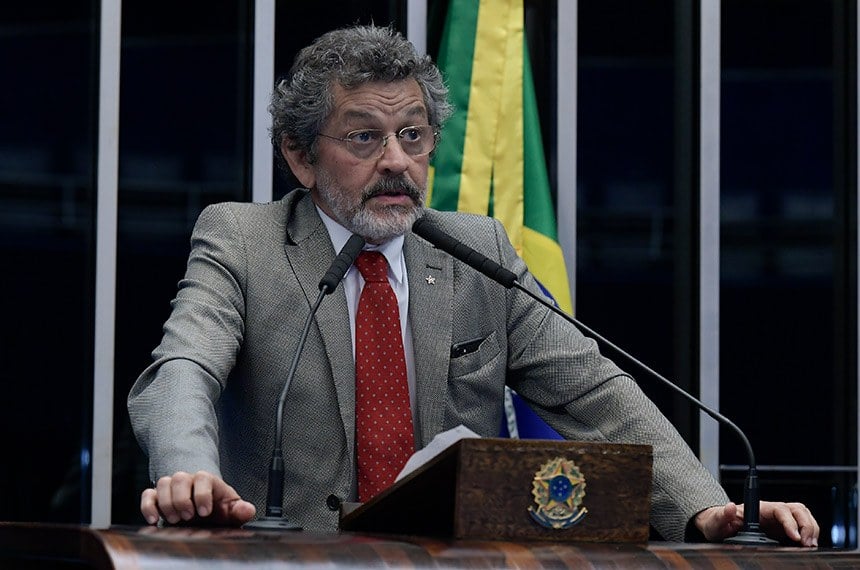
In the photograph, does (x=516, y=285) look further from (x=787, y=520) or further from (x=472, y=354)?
(x=787, y=520)

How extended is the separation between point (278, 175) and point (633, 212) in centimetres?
93

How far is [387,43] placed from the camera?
2693mm

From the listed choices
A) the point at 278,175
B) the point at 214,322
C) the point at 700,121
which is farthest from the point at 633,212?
the point at 214,322

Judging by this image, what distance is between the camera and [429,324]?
102 inches

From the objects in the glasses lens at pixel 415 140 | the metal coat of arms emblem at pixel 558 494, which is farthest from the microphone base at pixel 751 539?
the glasses lens at pixel 415 140

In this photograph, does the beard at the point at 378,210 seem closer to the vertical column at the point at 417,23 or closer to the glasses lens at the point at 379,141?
the glasses lens at the point at 379,141

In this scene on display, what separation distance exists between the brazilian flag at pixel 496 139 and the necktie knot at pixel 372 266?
3.39ft

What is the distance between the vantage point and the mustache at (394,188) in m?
2.61

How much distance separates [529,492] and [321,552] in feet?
1.01

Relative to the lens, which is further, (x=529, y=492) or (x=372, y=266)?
(x=372, y=266)

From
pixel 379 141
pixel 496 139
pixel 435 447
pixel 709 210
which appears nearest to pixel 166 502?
pixel 435 447

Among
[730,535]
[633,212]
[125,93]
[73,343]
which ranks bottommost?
[730,535]

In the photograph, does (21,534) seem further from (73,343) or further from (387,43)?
(73,343)

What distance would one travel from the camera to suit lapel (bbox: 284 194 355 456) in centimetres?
248
